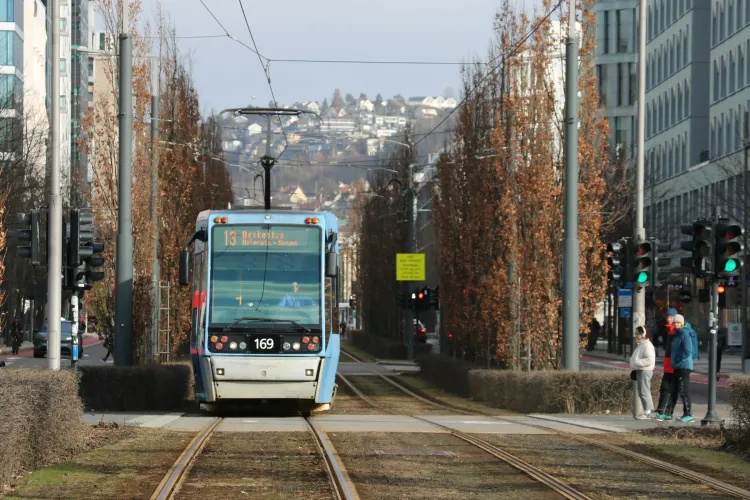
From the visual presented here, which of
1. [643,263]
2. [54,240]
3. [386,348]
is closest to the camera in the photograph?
[54,240]

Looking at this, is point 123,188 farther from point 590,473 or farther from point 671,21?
point 671,21

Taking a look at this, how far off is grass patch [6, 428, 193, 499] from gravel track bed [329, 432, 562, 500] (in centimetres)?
203

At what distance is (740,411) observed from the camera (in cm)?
1944

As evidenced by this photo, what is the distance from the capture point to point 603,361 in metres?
65.3

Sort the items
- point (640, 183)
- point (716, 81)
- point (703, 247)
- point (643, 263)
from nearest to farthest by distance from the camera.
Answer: point (703, 247) → point (643, 263) → point (640, 183) → point (716, 81)

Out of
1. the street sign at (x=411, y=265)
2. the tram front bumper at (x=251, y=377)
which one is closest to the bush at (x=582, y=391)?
the tram front bumper at (x=251, y=377)

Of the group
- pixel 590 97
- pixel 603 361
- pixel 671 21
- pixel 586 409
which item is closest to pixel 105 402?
pixel 586 409

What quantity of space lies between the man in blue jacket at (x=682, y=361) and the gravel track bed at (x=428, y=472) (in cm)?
648

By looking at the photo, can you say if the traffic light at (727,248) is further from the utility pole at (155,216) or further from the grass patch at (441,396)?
the utility pole at (155,216)

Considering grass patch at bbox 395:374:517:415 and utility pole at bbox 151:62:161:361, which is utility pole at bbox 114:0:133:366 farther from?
grass patch at bbox 395:374:517:415

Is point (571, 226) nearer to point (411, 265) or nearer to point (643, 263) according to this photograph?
point (643, 263)

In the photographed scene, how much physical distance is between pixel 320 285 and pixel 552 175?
9616 millimetres

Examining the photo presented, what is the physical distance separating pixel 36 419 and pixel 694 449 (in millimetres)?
8652

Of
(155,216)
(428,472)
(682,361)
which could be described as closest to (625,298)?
(155,216)
